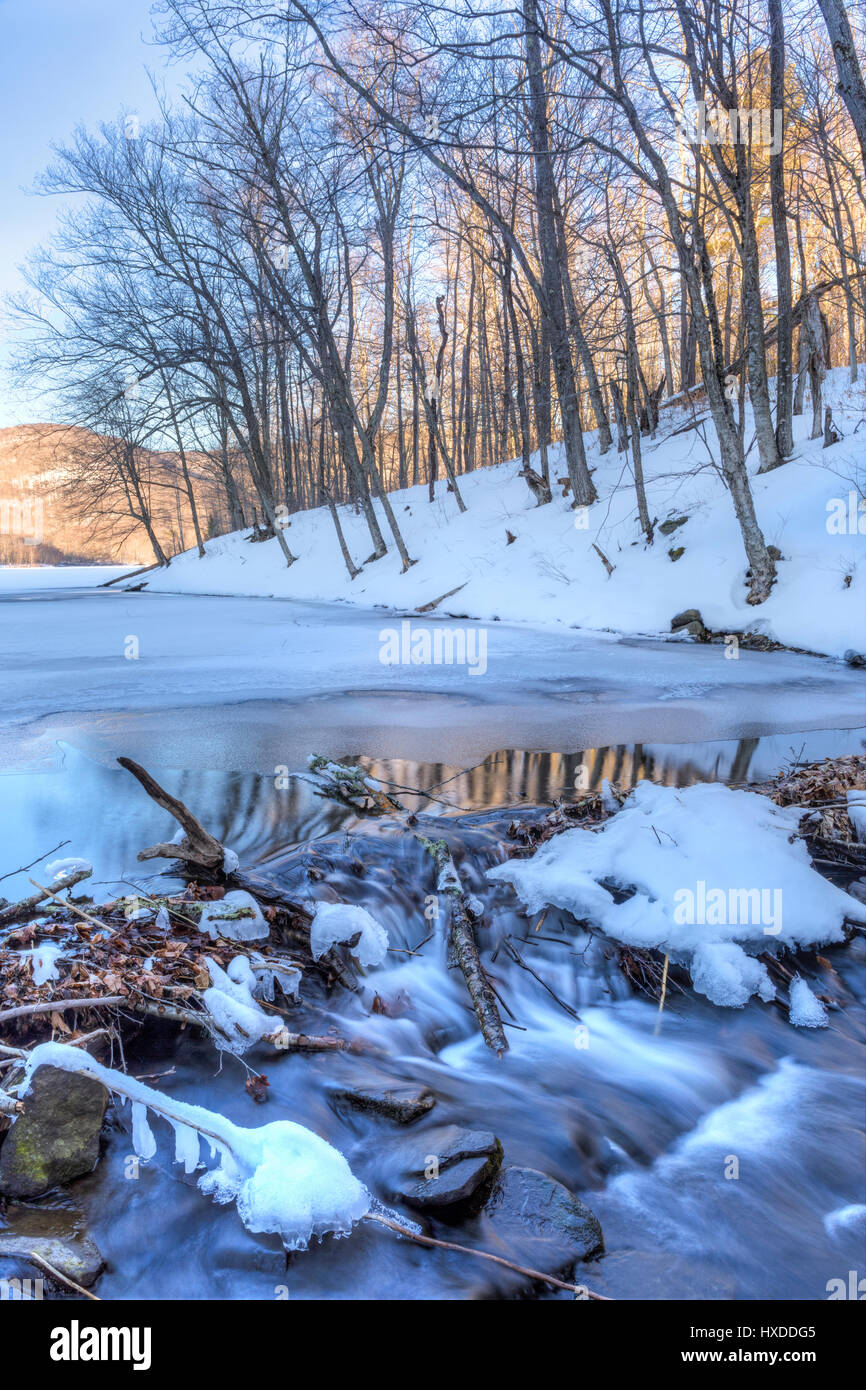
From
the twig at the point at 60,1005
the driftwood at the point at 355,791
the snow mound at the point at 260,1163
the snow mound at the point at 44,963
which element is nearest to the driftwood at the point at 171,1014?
the twig at the point at 60,1005

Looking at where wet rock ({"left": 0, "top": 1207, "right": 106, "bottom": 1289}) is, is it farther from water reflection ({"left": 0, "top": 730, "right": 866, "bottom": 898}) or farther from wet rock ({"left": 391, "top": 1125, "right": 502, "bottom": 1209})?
water reflection ({"left": 0, "top": 730, "right": 866, "bottom": 898})

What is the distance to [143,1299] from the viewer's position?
75.2 inches

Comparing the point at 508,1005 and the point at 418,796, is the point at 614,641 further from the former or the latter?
the point at 508,1005

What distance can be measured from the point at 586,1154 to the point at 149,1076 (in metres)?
1.47

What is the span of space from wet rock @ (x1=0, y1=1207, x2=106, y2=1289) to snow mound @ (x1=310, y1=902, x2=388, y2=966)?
4.79 feet

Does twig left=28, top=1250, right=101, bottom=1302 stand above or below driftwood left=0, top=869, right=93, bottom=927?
below

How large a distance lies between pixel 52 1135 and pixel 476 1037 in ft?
5.45

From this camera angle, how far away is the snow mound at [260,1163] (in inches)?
81.3

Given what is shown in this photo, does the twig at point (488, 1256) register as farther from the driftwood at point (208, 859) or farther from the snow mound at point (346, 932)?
the driftwood at point (208, 859)

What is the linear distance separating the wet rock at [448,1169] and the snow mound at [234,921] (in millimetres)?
1191

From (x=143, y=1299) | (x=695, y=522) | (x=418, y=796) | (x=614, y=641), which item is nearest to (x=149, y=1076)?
(x=143, y=1299)

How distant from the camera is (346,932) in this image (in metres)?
3.45

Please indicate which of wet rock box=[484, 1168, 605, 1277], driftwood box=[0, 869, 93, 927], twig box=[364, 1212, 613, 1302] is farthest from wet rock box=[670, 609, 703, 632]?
twig box=[364, 1212, 613, 1302]

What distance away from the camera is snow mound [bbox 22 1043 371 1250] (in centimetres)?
206
